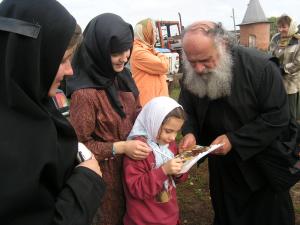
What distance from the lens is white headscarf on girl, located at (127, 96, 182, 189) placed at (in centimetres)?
229

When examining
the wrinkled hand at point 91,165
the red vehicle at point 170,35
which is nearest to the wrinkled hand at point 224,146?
the wrinkled hand at point 91,165

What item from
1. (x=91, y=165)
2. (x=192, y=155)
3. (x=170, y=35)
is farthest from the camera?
(x=170, y=35)

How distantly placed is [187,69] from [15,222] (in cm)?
196

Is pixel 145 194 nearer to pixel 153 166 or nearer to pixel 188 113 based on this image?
pixel 153 166

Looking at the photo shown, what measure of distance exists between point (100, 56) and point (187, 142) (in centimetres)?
97

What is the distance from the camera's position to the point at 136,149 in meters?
2.19

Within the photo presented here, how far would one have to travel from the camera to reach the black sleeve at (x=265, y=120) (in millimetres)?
2523

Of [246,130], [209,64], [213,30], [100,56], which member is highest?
[213,30]

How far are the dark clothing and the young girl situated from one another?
20.3 inches

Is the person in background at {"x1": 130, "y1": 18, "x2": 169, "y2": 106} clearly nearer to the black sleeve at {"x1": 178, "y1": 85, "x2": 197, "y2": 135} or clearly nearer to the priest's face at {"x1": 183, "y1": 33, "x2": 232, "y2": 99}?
the black sleeve at {"x1": 178, "y1": 85, "x2": 197, "y2": 135}

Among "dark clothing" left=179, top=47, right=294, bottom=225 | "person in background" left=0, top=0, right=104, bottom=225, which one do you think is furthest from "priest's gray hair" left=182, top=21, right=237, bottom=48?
"person in background" left=0, top=0, right=104, bottom=225

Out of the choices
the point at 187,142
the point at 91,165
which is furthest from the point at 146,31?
the point at 91,165

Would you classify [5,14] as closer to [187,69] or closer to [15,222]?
[15,222]

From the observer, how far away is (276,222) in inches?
113
